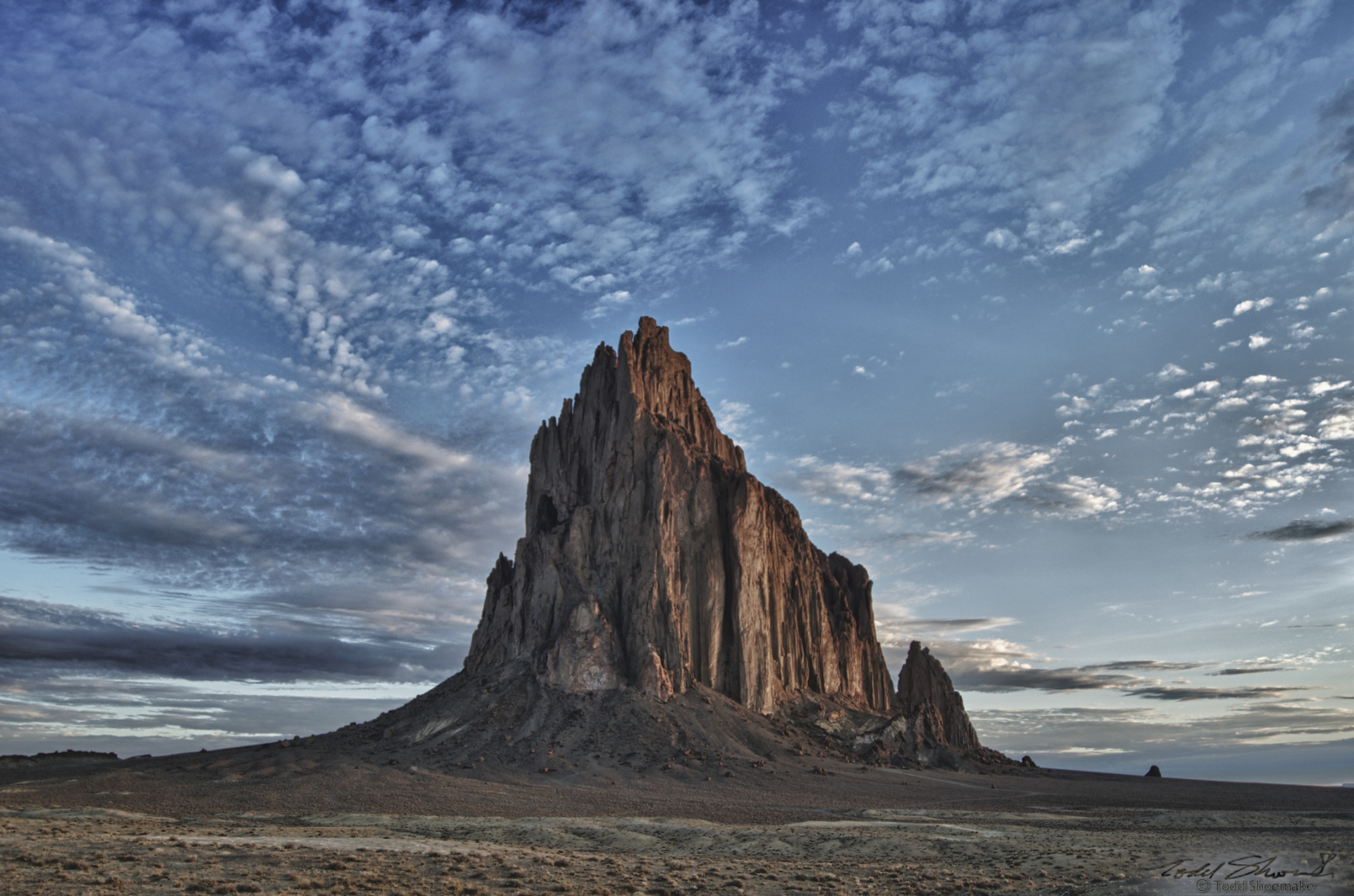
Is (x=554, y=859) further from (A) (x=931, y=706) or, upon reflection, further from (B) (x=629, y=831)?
(A) (x=931, y=706)

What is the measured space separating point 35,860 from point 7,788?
156 feet

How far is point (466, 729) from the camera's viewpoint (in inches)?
2972

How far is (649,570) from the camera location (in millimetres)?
85688

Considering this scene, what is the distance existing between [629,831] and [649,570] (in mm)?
43946

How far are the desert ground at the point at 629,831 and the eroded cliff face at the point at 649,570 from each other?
13974mm

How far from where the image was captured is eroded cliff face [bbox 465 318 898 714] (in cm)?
8356

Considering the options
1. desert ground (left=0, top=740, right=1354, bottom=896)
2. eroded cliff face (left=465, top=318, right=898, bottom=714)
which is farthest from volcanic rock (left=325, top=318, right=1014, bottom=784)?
desert ground (left=0, top=740, right=1354, bottom=896)

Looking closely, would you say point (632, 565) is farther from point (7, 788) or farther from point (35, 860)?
point (35, 860)
